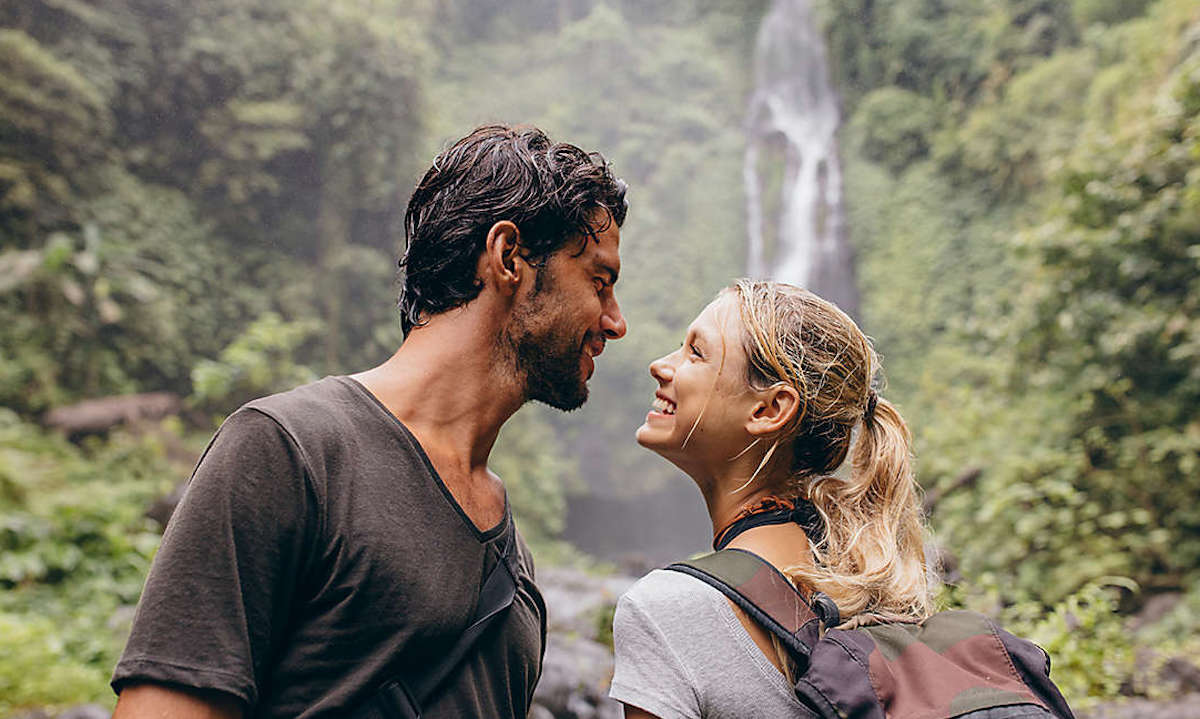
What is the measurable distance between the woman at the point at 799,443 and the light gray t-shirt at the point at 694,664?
160mm

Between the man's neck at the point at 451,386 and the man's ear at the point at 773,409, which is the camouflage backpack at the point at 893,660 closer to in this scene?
the man's ear at the point at 773,409

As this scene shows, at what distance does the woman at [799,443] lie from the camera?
1198mm

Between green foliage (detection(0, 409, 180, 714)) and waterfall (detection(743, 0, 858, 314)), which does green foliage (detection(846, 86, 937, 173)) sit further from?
green foliage (detection(0, 409, 180, 714))

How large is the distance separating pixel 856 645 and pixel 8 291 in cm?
925

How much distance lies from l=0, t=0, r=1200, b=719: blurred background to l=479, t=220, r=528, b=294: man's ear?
3594mm

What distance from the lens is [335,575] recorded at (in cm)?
102

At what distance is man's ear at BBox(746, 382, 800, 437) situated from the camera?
1248 mm

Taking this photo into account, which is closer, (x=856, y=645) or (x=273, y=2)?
(x=856, y=645)

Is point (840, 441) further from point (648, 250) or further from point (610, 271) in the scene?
point (648, 250)

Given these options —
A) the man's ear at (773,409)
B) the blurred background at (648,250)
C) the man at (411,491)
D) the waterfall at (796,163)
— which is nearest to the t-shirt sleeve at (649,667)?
the man at (411,491)

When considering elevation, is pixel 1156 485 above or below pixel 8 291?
below

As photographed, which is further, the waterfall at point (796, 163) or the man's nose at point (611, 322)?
the waterfall at point (796, 163)

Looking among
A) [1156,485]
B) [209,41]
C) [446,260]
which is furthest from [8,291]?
[1156,485]

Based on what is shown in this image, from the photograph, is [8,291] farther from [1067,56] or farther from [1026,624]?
[1067,56]
